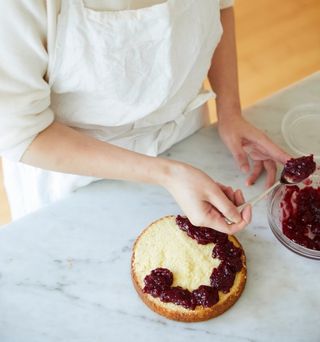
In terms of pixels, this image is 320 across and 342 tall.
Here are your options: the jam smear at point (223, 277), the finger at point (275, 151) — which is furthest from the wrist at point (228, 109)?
the jam smear at point (223, 277)

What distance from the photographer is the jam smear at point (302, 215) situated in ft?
3.43

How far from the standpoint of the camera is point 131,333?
92 cm

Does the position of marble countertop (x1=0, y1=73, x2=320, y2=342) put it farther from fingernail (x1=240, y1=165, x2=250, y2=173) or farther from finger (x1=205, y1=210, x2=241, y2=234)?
finger (x1=205, y1=210, x2=241, y2=234)

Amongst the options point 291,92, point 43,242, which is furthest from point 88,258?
point 291,92

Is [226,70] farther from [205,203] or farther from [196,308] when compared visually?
[196,308]

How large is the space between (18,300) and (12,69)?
463 mm

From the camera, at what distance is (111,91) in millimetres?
978

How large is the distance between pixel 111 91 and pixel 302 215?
1.68 feet

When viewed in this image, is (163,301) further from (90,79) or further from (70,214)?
(90,79)

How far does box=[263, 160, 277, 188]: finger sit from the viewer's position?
3.76ft

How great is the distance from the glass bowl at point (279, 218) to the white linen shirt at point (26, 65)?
0.51m

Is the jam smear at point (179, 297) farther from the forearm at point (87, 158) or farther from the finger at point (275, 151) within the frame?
the finger at point (275, 151)

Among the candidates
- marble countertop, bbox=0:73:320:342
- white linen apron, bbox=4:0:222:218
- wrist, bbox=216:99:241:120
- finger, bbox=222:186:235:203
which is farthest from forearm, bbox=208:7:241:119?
finger, bbox=222:186:235:203

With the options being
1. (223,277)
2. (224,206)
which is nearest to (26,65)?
(224,206)
